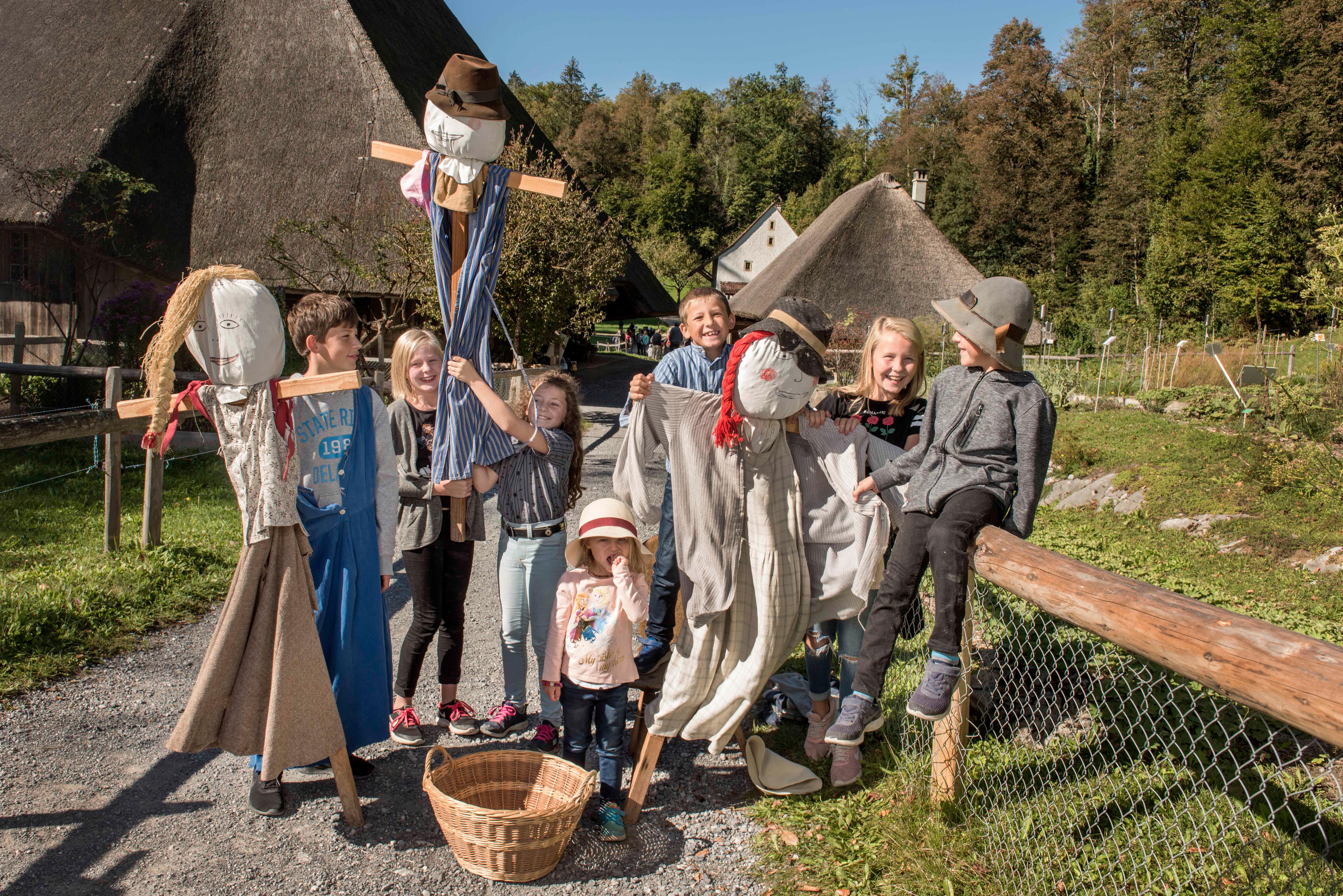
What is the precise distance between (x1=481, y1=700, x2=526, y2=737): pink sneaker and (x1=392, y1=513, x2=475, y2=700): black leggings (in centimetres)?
28

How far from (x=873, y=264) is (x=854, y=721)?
22042 millimetres

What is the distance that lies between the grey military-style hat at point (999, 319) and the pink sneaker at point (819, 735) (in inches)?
58.0

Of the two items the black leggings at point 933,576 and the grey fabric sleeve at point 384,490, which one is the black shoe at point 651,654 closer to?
the black leggings at point 933,576

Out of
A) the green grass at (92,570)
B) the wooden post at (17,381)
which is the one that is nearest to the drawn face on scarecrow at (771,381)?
the green grass at (92,570)

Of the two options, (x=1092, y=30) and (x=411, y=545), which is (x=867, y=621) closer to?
(x=411, y=545)

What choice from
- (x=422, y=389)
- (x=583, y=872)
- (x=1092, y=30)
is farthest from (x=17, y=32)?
(x=1092, y=30)

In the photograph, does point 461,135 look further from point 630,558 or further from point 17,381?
point 17,381

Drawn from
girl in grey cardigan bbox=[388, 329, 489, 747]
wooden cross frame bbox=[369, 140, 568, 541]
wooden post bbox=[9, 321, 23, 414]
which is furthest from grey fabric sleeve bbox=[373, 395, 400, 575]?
wooden post bbox=[9, 321, 23, 414]

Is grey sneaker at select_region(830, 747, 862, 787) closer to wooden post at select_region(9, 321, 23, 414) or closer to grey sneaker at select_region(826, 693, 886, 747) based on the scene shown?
grey sneaker at select_region(826, 693, 886, 747)

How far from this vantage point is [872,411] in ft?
11.2

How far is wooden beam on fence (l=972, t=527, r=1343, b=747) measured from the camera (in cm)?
161

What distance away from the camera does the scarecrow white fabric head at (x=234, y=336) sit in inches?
108

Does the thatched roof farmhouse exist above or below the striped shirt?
above

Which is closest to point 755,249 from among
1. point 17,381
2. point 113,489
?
point 17,381
